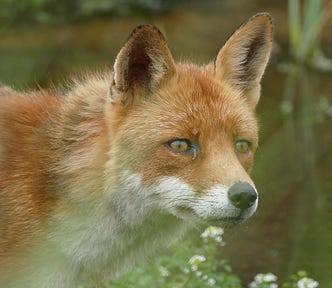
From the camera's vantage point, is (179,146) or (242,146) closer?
(179,146)

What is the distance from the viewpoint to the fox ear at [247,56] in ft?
20.0

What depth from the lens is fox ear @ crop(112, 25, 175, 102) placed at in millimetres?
5668

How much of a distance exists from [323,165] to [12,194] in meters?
5.12

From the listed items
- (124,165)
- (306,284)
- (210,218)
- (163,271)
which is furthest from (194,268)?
(124,165)

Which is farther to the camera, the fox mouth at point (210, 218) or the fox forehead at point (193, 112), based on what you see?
the fox forehead at point (193, 112)

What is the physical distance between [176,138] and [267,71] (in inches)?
306

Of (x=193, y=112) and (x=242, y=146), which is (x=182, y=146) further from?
(x=242, y=146)

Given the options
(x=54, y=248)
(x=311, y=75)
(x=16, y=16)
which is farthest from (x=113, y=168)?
(x=16, y=16)

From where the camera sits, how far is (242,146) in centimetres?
582

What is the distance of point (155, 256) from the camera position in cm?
631

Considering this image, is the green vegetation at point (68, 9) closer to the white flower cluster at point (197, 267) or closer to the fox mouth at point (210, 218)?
the white flower cluster at point (197, 267)

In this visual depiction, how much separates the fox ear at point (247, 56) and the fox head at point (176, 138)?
0.05 feet

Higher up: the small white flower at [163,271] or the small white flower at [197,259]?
the small white flower at [197,259]

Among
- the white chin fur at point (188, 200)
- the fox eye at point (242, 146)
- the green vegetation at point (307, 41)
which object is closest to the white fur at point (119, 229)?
the white chin fur at point (188, 200)
